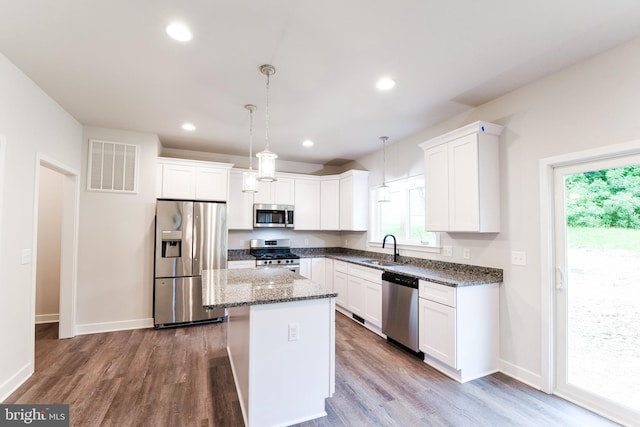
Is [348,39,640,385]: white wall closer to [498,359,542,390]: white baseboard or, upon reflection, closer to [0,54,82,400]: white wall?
[498,359,542,390]: white baseboard

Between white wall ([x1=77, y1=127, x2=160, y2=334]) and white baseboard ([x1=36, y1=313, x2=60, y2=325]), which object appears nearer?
white wall ([x1=77, y1=127, x2=160, y2=334])

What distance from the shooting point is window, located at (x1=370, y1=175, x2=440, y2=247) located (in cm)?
403

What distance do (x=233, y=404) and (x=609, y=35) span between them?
3.85 m

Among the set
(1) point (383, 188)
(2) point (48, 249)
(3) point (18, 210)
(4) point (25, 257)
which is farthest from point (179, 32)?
(2) point (48, 249)

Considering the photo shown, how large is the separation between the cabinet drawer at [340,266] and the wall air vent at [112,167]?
10.5 feet

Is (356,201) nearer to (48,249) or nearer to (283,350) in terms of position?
(283,350)

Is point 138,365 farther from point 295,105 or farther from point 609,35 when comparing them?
point 609,35

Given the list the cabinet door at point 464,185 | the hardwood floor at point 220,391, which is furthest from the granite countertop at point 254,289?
the cabinet door at point 464,185

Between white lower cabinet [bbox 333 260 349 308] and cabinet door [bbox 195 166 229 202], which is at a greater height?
cabinet door [bbox 195 166 229 202]

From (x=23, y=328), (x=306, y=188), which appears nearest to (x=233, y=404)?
(x=23, y=328)

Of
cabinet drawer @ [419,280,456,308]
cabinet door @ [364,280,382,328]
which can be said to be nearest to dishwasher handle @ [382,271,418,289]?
Result: cabinet drawer @ [419,280,456,308]

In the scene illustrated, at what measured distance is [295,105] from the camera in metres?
3.15

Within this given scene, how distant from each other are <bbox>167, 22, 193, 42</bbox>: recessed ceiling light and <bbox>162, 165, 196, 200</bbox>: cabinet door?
2574 mm

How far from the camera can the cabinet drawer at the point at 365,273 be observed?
12.3 ft
